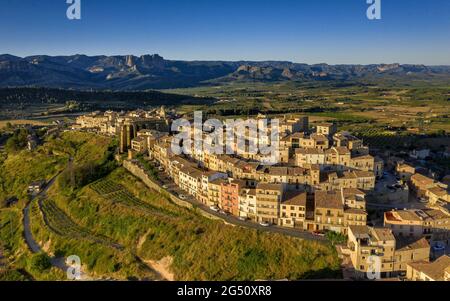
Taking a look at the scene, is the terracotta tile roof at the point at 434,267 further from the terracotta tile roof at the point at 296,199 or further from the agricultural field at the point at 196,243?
the terracotta tile roof at the point at 296,199

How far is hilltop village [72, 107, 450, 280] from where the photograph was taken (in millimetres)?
20766

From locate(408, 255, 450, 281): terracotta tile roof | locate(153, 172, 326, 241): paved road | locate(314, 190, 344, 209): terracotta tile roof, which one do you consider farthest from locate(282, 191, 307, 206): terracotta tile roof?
locate(408, 255, 450, 281): terracotta tile roof

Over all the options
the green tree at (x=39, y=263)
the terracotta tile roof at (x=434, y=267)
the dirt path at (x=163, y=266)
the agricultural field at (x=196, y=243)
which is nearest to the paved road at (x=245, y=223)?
the agricultural field at (x=196, y=243)

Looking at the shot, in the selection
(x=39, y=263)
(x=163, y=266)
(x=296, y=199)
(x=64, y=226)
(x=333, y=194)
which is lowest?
(x=39, y=263)

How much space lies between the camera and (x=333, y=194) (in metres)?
25.5

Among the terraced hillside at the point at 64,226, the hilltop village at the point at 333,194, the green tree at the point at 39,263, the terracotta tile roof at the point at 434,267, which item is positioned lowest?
the green tree at the point at 39,263

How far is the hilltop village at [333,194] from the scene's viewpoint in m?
20.8

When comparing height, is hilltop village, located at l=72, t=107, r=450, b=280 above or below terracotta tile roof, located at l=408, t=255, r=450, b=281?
above

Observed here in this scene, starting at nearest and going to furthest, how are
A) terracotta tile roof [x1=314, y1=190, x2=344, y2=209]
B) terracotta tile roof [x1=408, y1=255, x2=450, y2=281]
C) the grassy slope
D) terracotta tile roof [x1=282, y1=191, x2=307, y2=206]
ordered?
1. terracotta tile roof [x1=408, y1=255, x2=450, y2=281]
2. the grassy slope
3. terracotta tile roof [x1=314, y1=190, x2=344, y2=209]
4. terracotta tile roof [x1=282, y1=191, x2=307, y2=206]

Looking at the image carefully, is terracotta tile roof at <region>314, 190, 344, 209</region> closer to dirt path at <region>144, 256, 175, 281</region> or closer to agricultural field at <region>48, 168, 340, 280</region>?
agricultural field at <region>48, 168, 340, 280</region>

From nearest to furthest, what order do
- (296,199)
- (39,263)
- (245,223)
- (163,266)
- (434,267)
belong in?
(434,267) < (163,266) < (296,199) < (245,223) < (39,263)

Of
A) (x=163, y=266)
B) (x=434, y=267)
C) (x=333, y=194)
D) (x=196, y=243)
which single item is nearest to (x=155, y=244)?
(x=163, y=266)

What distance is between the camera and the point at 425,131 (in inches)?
2309

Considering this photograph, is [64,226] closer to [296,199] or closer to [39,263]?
[39,263]
